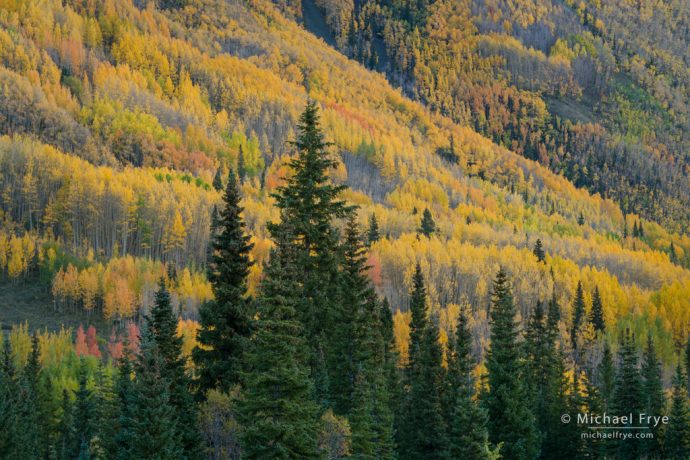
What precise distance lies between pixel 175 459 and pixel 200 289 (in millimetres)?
103329

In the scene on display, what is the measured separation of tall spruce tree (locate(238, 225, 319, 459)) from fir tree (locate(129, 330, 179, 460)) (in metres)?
6.23

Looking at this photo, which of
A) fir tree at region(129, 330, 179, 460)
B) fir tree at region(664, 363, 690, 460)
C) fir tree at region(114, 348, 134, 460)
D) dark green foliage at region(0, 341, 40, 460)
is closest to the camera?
fir tree at region(129, 330, 179, 460)

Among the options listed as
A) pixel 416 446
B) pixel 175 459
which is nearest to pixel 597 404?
pixel 416 446

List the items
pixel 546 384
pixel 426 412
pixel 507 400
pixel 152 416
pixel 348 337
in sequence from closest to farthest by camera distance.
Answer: pixel 152 416 < pixel 348 337 < pixel 507 400 < pixel 426 412 < pixel 546 384

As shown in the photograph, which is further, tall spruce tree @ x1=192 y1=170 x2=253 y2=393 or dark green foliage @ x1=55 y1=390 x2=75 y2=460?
dark green foliage @ x1=55 y1=390 x2=75 y2=460

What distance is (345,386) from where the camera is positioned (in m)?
45.2

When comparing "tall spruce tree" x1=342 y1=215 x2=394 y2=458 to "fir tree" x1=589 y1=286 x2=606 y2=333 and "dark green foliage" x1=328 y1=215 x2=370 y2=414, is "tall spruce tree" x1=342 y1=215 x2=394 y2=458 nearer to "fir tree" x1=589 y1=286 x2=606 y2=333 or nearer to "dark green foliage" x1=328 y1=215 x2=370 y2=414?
"dark green foliage" x1=328 y1=215 x2=370 y2=414

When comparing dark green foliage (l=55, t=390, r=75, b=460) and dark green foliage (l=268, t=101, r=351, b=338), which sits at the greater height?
dark green foliage (l=268, t=101, r=351, b=338)

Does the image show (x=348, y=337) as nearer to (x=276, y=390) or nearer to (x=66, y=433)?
(x=276, y=390)

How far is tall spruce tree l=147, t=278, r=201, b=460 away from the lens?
3841 centimetres

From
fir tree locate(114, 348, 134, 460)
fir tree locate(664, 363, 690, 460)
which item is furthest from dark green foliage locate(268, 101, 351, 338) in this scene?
fir tree locate(664, 363, 690, 460)

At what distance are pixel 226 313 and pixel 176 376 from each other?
4.15m

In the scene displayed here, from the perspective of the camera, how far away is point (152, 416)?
3534cm

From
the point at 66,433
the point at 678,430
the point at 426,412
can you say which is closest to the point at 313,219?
the point at 426,412
